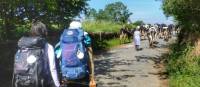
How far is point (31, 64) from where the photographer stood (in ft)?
26.9

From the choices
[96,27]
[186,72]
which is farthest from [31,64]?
[96,27]

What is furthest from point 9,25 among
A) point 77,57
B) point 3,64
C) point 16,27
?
point 77,57

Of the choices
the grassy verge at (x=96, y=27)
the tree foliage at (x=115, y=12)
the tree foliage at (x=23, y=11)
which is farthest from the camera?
the tree foliage at (x=115, y=12)

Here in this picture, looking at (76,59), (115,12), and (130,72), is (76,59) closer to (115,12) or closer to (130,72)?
(130,72)

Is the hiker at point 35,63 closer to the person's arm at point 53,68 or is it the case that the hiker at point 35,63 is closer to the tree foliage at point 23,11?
the person's arm at point 53,68

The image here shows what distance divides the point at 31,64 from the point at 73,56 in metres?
0.99

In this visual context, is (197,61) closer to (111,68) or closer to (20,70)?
(111,68)

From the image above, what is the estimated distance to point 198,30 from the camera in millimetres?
21969

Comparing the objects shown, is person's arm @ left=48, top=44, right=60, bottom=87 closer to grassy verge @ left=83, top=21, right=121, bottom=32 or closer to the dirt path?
the dirt path

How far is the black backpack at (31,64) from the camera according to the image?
8164 mm

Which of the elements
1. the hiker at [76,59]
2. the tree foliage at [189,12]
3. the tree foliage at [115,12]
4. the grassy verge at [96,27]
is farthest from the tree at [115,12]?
the hiker at [76,59]

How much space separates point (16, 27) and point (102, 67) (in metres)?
4.51

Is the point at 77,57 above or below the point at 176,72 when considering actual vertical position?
above

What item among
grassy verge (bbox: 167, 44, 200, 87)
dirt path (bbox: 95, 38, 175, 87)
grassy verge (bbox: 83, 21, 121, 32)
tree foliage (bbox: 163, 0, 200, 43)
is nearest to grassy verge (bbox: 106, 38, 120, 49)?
grassy verge (bbox: 83, 21, 121, 32)
